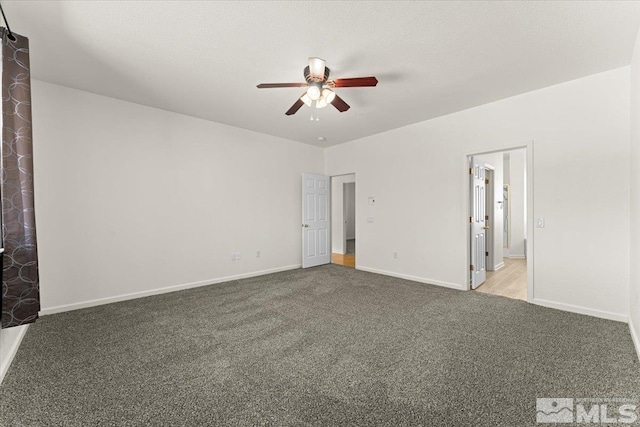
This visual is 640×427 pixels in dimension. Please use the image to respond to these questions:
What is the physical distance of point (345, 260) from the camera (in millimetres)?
6754

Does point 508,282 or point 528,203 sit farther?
point 508,282

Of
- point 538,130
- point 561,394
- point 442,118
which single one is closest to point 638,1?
point 538,130

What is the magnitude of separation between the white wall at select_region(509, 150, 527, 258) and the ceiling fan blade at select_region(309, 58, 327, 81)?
697 cm

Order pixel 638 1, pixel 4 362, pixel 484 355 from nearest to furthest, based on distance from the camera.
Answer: pixel 638 1 < pixel 4 362 < pixel 484 355

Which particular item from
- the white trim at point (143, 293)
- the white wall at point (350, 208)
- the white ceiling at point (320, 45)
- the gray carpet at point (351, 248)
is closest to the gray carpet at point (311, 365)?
the white trim at point (143, 293)

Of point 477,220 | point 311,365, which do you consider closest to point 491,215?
point 477,220

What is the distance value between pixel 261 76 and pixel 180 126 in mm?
2000

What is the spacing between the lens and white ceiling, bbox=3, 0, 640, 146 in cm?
204

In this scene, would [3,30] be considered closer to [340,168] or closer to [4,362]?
[4,362]

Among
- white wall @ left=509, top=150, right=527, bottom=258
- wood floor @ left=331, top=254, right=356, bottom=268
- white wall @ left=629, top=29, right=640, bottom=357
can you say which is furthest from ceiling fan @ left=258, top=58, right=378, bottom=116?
white wall @ left=509, top=150, right=527, bottom=258

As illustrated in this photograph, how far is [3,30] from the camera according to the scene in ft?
6.52

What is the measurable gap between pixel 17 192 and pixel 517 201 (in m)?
9.40

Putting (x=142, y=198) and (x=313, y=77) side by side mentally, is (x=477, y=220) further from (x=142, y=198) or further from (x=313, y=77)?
(x=142, y=198)

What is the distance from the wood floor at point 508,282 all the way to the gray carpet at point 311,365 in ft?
1.76
